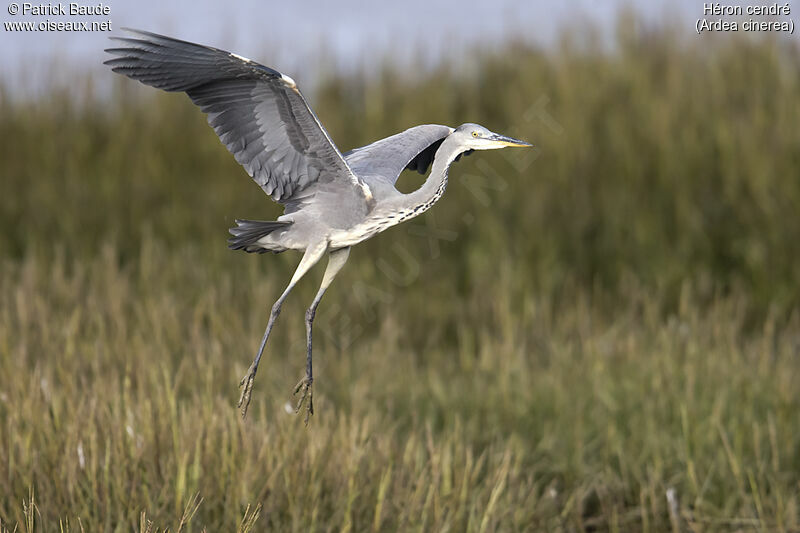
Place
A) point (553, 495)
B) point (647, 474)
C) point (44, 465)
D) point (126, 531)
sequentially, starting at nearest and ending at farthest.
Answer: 1. point (126, 531)
2. point (44, 465)
3. point (553, 495)
4. point (647, 474)

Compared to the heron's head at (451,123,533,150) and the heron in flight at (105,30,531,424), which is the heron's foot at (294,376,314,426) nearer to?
the heron in flight at (105,30,531,424)

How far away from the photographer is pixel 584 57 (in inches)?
340

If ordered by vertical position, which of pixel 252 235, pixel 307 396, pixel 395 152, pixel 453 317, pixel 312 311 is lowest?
pixel 453 317

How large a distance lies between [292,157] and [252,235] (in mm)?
133

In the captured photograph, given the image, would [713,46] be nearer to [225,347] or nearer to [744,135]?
[744,135]

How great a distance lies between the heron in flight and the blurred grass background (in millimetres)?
721

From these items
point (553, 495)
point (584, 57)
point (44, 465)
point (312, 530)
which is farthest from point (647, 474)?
point (584, 57)

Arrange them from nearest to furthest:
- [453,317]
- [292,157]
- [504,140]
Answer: [504,140] < [292,157] < [453,317]

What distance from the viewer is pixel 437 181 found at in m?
1.24

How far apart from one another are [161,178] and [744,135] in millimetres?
4442

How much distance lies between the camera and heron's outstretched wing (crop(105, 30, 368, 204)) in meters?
1.34

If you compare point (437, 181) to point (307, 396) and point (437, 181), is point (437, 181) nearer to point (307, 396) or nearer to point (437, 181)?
point (437, 181)

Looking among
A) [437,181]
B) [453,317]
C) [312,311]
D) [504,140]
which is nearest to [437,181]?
[437,181]

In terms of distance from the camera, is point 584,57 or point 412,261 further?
point 584,57
